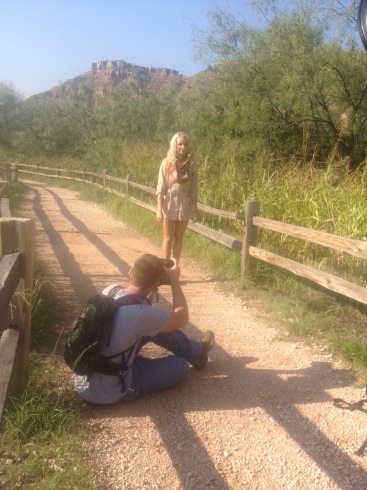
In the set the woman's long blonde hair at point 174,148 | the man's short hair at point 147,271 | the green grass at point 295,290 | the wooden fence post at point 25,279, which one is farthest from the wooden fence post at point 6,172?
the man's short hair at point 147,271

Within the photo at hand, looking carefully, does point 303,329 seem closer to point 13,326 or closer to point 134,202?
point 13,326

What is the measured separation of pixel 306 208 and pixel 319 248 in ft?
2.13

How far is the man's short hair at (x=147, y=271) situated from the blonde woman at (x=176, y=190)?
2835mm

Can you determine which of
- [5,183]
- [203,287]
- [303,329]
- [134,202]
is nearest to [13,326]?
[303,329]

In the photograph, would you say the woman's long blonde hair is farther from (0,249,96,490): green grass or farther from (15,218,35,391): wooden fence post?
(0,249,96,490): green grass

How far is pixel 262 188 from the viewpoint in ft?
24.7

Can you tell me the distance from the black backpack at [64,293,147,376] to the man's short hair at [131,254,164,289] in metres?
0.13

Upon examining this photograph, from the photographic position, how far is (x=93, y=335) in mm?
3004

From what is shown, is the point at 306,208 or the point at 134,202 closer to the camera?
the point at 306,208

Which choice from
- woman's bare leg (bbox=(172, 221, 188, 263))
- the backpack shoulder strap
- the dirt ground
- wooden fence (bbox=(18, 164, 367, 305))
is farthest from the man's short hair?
woman's bare leg (bbox=(172, 221, 188, 263))

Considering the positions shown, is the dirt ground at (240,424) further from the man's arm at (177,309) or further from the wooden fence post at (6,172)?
the wooden fence post at (6,172)

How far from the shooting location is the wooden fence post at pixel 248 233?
20.1 feet

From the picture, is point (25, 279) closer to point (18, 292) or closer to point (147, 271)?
point (18, 292)

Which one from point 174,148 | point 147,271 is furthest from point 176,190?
point 147,271
